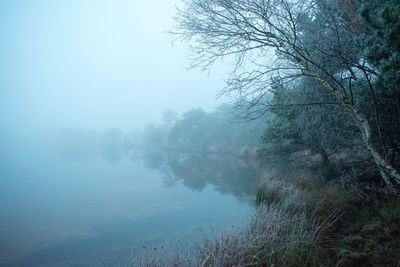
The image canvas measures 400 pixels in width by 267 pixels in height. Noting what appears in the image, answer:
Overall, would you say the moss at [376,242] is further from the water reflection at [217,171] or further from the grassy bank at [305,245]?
the water reflection at [217,171]

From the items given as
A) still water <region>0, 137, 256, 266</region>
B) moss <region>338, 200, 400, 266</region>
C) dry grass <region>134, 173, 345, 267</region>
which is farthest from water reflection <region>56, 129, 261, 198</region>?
moss <region>338, 200, 400, 266</region>

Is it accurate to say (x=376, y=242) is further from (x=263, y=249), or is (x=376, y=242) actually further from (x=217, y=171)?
(x=217, y=171)

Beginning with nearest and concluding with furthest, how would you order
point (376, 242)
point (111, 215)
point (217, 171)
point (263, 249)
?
1. point (376, 242)
2. point (263, 249)
3. point (111, 215)
4. point (217, 171)

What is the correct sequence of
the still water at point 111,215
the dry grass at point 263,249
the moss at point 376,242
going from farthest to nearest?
the still water at point 111,215 < the dry grass at point 263,249 < the moss at point 376,242

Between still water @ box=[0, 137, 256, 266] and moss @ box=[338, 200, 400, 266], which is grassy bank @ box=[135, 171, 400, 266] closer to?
moss @ box=[338, 200, 400, 266]

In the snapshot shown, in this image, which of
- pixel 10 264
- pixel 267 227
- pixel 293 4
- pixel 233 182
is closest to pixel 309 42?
pixel 293 4

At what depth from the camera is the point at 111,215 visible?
19203 millimetres

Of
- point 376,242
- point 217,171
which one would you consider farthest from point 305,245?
point 217,171

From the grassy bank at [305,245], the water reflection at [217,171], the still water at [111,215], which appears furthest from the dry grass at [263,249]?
the water reflection at [217,171]

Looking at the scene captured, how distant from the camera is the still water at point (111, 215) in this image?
12.8m

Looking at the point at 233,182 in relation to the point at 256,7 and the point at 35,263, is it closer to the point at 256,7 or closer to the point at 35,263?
the point at 35,263

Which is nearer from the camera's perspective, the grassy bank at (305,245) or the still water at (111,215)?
the grassy bank at (305,245)

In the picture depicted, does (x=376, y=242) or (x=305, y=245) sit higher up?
(x=376, y=242)

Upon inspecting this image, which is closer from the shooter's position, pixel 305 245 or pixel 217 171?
pixel 305 245
